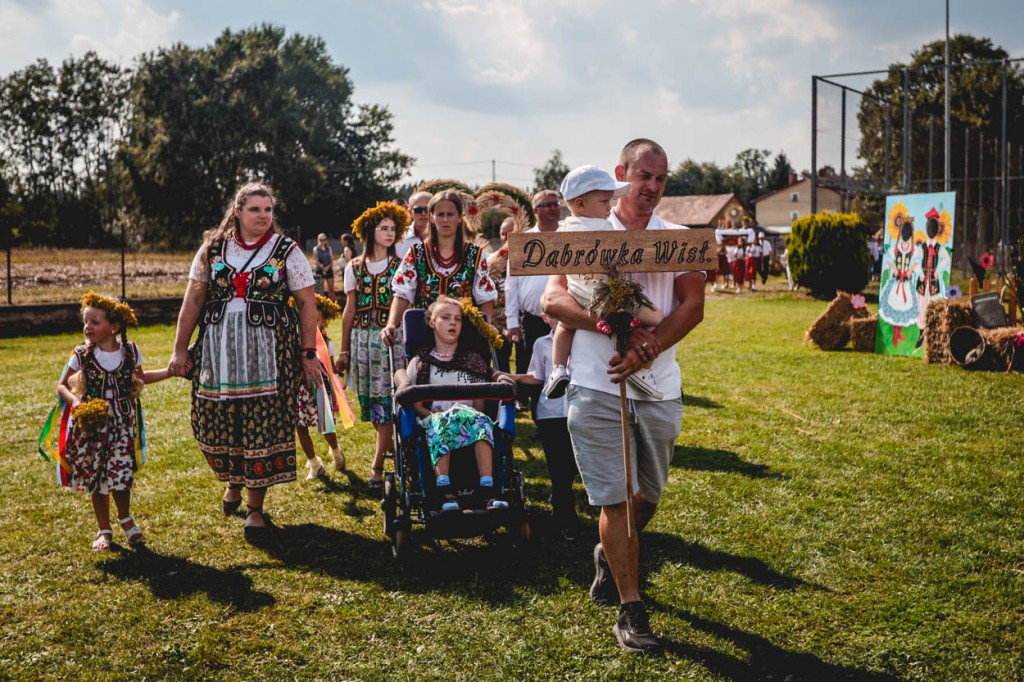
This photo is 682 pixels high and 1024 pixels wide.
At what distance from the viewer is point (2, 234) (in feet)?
57.2

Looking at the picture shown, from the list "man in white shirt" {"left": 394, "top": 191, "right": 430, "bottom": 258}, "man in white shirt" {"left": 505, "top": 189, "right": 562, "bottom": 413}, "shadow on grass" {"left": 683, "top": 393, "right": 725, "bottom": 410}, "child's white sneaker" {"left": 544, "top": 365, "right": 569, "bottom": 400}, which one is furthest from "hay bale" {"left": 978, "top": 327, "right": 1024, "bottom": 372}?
"child's white sneaker" {"left": 544, "top": 365, "right": 569, "bottom": 400}

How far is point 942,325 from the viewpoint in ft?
35.9

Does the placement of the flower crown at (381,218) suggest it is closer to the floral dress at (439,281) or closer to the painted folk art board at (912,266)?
the floral dress at (439,281)

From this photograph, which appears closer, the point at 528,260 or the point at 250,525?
the point at 528,260

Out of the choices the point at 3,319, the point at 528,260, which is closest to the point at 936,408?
the point at 528,260

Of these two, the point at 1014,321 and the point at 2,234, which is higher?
the point at 2,234

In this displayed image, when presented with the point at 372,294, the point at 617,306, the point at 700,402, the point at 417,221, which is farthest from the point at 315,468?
the point at 700,402

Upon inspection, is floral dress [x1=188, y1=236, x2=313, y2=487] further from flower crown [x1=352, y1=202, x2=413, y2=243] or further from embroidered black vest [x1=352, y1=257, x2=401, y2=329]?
flower crown [x1=352, y1=202, x2=413, y2=243]

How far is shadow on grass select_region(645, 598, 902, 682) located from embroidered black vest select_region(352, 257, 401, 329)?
11.2ft

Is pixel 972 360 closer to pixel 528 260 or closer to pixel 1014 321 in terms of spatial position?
pixel 1014 321

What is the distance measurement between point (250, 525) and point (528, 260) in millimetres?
2777

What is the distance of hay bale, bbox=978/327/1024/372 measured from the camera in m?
10.1

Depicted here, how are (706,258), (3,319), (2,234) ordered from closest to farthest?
(706,258) → (3,319) → (2,234)

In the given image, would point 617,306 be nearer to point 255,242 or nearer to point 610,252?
point 610,252
